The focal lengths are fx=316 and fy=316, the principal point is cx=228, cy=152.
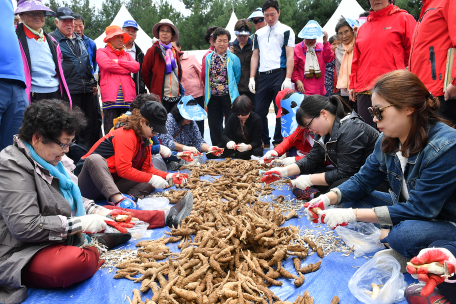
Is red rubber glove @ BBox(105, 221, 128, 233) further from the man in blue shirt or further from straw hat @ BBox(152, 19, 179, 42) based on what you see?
straw hat @ BBox(152, 19, 179, 42)

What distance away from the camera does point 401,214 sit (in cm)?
191

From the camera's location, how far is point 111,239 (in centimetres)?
229

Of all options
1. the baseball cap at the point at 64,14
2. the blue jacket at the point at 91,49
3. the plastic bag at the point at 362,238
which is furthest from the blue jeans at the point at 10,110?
the plastic bag at the point at 362,238

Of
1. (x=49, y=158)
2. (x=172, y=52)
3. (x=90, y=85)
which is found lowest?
(x=49, y=158)

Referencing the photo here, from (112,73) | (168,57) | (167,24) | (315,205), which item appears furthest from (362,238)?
(167,24)

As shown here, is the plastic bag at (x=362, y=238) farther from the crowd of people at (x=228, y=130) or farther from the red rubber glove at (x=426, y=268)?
the red rubber glove at (x=426, y=268)

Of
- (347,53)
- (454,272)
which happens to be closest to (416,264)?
(454,272)

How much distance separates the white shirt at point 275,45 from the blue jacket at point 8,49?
139 inches

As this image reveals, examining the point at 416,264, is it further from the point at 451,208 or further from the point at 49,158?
the point at 49,158

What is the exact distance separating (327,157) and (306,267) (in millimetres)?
1437

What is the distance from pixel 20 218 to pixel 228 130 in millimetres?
3685

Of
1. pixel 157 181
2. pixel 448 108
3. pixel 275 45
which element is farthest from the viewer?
pixel 275 45

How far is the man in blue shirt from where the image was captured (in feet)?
9.07

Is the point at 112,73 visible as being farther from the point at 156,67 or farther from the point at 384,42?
the point at 384,42
